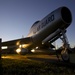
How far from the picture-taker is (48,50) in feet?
80.1

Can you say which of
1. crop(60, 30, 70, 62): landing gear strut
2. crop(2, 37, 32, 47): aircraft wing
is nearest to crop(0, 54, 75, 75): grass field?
crop(60, 30, 70, 62): landing gear strut

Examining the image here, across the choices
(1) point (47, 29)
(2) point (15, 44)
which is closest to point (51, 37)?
(1) point (47, 29)

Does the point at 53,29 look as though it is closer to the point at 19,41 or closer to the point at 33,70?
the point at 19,41

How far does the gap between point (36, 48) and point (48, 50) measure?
186 centimetres

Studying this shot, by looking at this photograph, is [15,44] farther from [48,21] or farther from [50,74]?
[50,74]

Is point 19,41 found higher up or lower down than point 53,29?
lower down

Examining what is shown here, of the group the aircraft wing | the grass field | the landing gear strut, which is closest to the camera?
the grass field

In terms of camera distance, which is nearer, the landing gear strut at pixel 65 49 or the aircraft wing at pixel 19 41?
the landing gear strut at pixel 65 49

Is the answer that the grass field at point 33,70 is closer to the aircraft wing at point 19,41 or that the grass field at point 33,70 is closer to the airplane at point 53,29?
the airplane at point 53,29

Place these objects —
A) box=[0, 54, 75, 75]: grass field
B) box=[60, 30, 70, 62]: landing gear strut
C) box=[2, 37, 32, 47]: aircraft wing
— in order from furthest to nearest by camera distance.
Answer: box=[2, 37, 32, 47]: aircraft wing → box=[60, 30, 70, 62]: landing gear strut → box=[0, 54, 75, 75]: grass field

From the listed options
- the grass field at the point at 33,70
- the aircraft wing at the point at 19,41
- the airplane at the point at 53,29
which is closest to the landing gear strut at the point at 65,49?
the airplane at the point at 53,29

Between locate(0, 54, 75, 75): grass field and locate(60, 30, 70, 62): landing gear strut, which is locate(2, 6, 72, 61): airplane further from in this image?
locate(0, 54, 75, 75): grass field

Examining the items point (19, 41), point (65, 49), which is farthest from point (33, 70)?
point (19, 41)

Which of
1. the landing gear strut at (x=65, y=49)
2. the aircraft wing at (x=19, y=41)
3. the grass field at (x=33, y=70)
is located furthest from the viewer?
the aircraft wing at (x=19, y=41)
